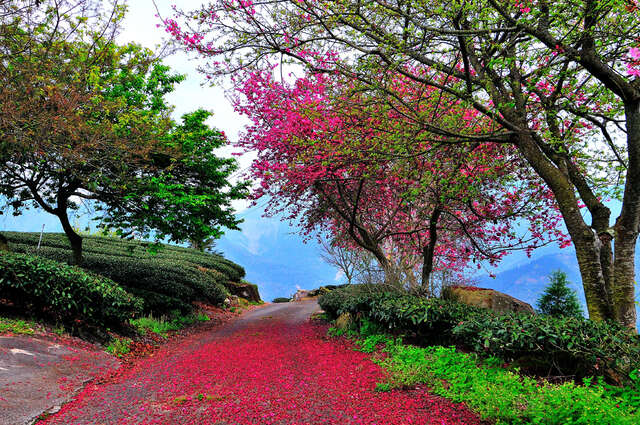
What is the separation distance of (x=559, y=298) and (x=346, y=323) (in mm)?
8330

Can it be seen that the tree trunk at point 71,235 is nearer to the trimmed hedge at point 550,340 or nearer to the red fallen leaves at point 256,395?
the red fallen leaves at point 256,395

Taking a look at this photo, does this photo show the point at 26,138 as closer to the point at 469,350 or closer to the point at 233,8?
the point at 233,8

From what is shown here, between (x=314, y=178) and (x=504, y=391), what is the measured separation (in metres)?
6.23

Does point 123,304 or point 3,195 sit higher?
point 3,195

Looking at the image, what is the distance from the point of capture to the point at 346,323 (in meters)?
8.92

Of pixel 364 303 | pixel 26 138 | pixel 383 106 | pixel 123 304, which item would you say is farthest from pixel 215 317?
pixel 383 106

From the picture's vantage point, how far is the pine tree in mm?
11773

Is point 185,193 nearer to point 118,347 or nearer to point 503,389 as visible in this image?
point 118,347

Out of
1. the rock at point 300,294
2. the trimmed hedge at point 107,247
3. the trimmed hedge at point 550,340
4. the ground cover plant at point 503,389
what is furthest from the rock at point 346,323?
the rock at point 300,294

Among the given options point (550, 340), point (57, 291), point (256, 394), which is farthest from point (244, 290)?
point (550, 340)

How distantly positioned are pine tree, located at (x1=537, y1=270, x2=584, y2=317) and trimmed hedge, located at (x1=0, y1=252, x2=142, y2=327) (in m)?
13.2

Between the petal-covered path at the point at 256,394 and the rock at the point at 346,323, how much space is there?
1338 millimetres

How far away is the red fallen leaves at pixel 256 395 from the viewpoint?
3.65m

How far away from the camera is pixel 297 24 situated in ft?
19.1
